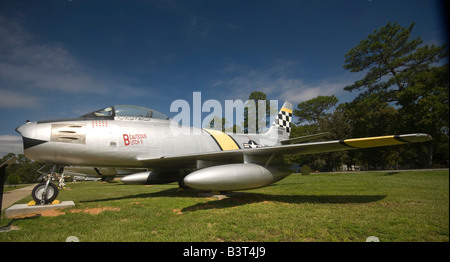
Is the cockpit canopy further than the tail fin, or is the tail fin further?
the tail fin

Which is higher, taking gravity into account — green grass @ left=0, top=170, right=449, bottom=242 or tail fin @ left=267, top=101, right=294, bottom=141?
tail fin @ left=267, top=101, right=294, bottom=141

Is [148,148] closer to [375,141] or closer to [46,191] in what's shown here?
[46,191]

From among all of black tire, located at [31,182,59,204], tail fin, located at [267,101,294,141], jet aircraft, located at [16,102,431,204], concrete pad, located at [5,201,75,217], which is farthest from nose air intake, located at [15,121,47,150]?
tail fin, located at [267,101,294,141]

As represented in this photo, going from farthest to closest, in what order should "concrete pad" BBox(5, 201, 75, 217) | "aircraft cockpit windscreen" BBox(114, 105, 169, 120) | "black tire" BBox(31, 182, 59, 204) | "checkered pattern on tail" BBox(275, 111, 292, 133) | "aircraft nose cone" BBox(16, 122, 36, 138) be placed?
"checkered pattern on tail" BBox(275, 111, 292, 133)
"aircraft cockpit windscreen" BBox(114, 105, 169, 120)
"black tire" BBox(31, 182, 59, 204)
"aircraft nose cone" BBox(16, 122, 36, 138)
"concrete pad" BBox(5, 201, 75, 217)

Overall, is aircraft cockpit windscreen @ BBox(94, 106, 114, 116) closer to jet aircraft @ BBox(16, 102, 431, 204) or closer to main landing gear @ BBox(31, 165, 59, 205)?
jet aircraft @ BBox(16, 102, 431, 204)

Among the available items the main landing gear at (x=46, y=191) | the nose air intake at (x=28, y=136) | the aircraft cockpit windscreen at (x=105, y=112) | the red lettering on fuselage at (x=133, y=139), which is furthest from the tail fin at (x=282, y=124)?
the nose air intake at (x=28, y=136)

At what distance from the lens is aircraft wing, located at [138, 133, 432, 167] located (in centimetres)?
409

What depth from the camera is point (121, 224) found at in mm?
3621

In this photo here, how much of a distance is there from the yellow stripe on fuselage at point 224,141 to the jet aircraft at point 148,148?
228mm

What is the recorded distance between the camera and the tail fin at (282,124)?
1094cm

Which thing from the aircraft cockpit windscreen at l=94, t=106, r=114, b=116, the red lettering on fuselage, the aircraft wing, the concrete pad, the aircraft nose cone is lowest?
the concrete pad

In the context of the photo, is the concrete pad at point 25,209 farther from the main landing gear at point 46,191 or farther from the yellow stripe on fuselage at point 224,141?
the yellow stripe on fuselage at point 224,141
